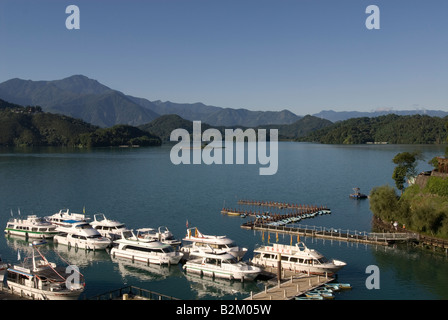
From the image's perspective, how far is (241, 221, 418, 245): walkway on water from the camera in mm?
44062

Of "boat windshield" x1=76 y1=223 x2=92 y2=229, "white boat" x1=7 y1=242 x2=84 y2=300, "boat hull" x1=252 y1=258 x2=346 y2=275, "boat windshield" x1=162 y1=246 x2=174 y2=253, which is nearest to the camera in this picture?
"white boat" x1=7 y1=242 x2=84 y2=300

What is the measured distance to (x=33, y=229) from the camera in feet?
155

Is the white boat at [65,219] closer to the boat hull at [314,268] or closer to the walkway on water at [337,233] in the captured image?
the walkway on water at [337,233]

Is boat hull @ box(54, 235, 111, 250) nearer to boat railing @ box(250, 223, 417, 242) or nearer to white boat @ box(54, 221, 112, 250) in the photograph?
white boat @ box(54, 221, 112, 250)

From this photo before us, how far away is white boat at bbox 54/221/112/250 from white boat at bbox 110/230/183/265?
279 cm

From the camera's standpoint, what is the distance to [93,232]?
43750mm

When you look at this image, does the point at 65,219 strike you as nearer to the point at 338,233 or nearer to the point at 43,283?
the point at 43,283

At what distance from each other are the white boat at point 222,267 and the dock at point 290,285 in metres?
1.89

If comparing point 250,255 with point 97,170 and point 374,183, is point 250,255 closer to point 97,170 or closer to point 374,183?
point 374,183

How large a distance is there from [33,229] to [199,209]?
2424 centimetres

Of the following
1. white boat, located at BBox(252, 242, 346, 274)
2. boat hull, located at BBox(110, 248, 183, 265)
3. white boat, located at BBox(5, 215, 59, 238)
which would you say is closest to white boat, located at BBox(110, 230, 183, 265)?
boat hull, located at BBox(110, 248, 183, 265)

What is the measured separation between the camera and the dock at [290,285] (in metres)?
28.5

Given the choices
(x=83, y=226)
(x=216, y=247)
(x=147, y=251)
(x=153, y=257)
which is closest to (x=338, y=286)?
(x=216, y=247)
